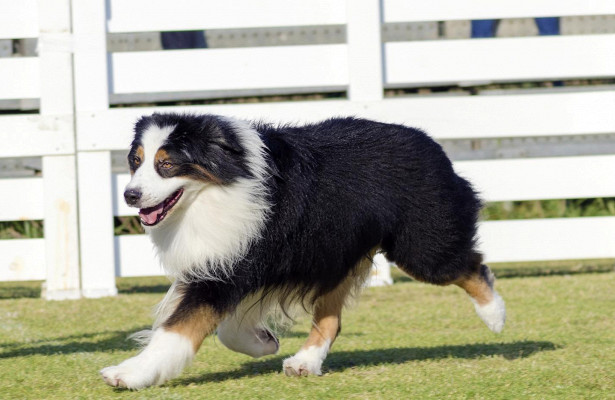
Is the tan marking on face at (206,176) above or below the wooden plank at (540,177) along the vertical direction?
above

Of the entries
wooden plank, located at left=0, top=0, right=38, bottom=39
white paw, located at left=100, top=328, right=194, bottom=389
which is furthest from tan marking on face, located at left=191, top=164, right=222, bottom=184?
wooden plank, located at left=0, top=0, right=38, bottom=39

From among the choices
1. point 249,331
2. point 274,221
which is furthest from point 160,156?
point 249,331

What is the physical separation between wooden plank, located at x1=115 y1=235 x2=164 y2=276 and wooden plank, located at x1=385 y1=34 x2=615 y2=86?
7.35 ft

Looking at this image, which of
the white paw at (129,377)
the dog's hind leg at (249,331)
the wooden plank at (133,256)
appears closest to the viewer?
the white paw at (129,377)

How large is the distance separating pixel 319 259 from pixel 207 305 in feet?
1.95

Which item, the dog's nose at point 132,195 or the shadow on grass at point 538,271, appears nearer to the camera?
the dog's nose at point 132,195

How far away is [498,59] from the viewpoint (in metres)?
8.11

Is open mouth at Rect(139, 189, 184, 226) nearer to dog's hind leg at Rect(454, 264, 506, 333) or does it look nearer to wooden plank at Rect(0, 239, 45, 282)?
dog's hind leg at Rect(454, 264, 506, 333)

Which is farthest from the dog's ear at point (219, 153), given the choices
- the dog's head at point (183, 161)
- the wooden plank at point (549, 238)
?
the wooden plank at point (549, 238)

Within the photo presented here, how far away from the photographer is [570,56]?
8.20 m

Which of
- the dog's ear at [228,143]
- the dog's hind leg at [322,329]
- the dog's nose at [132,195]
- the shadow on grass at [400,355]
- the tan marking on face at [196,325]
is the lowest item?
the shadow on grass at [400,355]

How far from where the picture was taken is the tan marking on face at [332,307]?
4.91 metres

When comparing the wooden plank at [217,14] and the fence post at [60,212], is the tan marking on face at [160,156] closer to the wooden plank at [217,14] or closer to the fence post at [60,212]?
the fence post at [60,212]

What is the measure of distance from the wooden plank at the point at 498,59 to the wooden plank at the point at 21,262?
9.68ft
